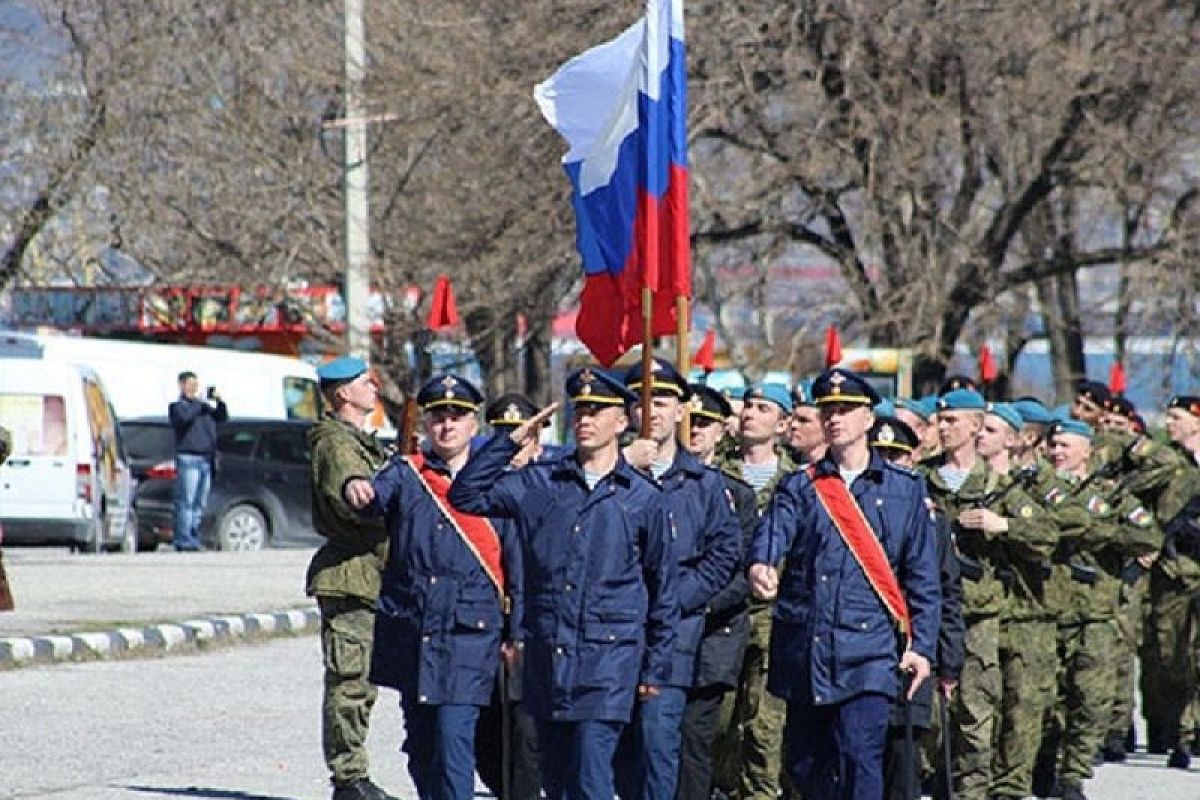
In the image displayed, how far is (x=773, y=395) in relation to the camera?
42.8 feet

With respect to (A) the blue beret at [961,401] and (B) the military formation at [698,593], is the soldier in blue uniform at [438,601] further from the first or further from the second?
(A) the blue beret at [961,401]

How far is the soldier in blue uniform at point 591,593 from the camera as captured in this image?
32.3 feet

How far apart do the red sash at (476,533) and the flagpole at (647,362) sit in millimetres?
734

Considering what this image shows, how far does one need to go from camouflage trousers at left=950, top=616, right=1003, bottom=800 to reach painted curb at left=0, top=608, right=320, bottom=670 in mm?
7144

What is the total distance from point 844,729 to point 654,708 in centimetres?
62

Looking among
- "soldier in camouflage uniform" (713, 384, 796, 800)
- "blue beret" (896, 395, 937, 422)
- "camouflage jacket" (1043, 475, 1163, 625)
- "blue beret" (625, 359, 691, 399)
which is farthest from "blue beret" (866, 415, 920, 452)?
"blue beret" (896, 395, 937, 422)

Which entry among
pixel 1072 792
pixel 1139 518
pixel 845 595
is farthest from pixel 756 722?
pixel 1139 518

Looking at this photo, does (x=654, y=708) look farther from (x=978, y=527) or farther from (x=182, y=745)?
(x=182, y=745)

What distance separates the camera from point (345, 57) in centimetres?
3284

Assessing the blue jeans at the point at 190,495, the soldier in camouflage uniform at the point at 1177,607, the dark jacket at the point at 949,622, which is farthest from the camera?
the blue jeans at the point at 190,495

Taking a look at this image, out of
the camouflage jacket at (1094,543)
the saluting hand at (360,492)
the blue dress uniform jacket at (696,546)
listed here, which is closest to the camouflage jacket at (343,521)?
the saluting hand at (360,492)

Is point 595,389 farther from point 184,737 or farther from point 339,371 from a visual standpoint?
point 184,737

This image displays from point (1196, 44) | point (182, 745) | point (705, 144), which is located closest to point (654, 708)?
point (182, 745)

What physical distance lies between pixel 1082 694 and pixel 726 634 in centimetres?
387
